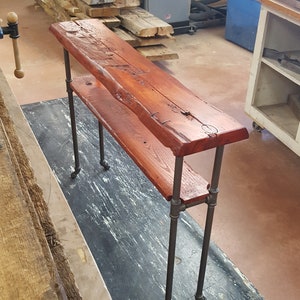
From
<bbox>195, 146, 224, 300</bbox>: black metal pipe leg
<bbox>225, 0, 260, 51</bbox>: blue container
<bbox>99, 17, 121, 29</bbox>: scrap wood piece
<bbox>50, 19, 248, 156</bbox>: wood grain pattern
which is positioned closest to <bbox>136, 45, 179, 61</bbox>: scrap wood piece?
<bbox>99, 17, 121, 29</bbox>: scrap wood piece

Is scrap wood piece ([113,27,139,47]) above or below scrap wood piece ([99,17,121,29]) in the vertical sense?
below

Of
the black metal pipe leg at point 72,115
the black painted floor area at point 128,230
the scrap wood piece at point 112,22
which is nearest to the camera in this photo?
the black painted floor area at point 128,230

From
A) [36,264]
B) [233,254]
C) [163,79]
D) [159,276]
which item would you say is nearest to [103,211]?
[159,276]

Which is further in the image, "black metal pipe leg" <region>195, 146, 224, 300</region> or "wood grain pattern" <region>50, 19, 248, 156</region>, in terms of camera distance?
"black metal pipe leg" <region>195, 146, 224, 300</region>

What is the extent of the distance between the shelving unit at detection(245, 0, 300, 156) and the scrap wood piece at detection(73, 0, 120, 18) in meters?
1.63

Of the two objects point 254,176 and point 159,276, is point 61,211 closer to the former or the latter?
point 159,276

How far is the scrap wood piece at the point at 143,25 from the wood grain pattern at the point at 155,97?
5.81 feet

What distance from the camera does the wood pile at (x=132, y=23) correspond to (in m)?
3.72

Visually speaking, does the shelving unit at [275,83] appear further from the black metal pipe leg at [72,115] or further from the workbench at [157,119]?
the black metal pipe leg at [72,115]

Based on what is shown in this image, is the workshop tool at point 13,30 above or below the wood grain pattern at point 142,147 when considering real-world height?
above

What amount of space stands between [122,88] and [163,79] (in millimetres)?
186

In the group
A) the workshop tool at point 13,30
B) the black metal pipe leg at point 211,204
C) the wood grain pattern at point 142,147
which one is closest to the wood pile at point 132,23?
the wood grain pattern at point 142,147

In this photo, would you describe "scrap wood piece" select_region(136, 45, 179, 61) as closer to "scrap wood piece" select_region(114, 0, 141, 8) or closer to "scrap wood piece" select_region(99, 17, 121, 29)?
"scrap wood piece" select_region(99, 17, 121, 29)

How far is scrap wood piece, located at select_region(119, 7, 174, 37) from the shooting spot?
3.67 m
